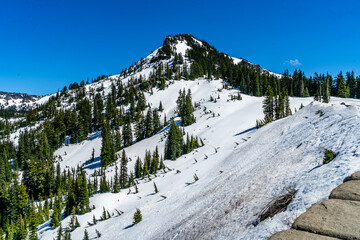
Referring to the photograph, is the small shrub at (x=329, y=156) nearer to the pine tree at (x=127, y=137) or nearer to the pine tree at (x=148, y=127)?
the pine tree at (x=148, y=127)

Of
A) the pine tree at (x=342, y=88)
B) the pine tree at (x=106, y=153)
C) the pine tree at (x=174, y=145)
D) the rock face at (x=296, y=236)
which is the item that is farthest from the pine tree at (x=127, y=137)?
the pine tree at (x=342, y=88)

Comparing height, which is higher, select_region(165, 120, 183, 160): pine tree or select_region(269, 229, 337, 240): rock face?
select_region(269, 229, 337, 240): rock face

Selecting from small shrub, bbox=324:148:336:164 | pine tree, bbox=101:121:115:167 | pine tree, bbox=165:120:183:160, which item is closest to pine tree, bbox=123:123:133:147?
pine tree, bbox=101:121:115:167

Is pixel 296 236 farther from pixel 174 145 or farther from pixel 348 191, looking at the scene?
pixel 174 145

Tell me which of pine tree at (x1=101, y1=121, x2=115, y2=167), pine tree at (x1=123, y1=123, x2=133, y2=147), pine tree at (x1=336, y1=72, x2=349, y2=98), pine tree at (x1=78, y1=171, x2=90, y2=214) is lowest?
A: pine tree at (x1=78, y1=171, x2=90, y2=214)

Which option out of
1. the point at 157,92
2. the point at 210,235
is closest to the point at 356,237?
the point at 210,235

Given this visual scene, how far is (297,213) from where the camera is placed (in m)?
5.61

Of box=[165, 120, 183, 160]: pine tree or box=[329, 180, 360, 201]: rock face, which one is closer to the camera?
box=[329, 180, 360, 201]: rock face

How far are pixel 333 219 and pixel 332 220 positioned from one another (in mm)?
46

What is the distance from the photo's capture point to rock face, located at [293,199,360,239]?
423 centimetres

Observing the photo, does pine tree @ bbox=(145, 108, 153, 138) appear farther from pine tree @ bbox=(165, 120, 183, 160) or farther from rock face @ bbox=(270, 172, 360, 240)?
rock face @ bbox=(270, 172, 360, 240)

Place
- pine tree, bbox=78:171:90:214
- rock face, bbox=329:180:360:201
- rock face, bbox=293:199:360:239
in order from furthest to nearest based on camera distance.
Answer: pine tree, bbox=78:171:90:214
rock face, bbox=329:180:360:201
rock face, bbox=293:199:360:239

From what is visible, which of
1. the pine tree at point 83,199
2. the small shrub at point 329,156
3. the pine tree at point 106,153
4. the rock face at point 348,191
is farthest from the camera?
the pine tree at point 106,153

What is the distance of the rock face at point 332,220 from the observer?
4.25 metres
